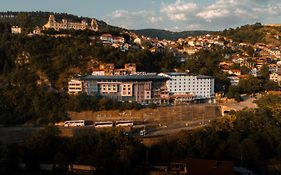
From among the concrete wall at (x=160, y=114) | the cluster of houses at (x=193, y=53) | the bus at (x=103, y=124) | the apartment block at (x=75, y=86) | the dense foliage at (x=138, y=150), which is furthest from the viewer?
the cluster of houses at (x=193, y=53)

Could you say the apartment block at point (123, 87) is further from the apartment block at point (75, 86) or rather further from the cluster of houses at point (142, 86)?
the apartment block at point (75, 86)

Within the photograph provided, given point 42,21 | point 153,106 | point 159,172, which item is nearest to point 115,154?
point 159,172

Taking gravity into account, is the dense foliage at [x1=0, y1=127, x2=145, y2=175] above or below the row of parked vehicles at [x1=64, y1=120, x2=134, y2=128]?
above

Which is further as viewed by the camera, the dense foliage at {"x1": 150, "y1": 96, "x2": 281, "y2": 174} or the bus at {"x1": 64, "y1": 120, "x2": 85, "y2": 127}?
the bus at {"x1": 64, "y1": 120, "x2": 85, "y2": 127}

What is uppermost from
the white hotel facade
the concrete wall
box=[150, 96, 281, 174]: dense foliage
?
Result: the white hotel facade

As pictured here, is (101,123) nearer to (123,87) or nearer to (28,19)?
(123,87)

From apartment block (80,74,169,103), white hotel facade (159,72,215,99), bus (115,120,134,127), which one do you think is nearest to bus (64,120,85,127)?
bus (115,120,134,127)

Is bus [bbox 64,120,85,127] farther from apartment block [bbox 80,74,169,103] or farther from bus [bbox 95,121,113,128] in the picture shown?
apartment block [bbox 80,74,169,103]

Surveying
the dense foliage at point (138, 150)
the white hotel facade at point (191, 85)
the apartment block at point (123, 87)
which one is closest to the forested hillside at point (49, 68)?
the apartment block at point (123, 87)

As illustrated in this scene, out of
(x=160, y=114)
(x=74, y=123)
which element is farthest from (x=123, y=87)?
(x=74, y=123)
